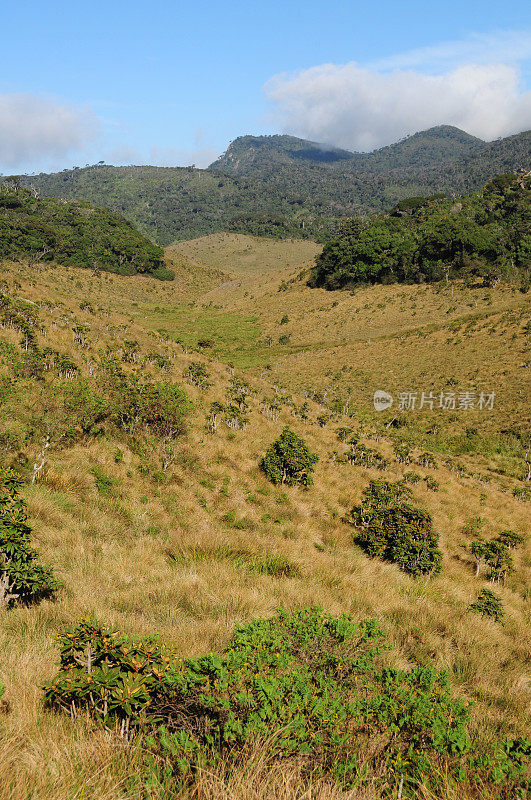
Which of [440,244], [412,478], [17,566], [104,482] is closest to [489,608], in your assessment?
[17,566]

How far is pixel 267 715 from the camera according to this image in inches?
109

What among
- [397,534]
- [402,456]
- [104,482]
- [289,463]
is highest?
[104,482]

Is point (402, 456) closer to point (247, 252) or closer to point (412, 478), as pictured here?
point (412, 478)

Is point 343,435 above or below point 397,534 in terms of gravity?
above

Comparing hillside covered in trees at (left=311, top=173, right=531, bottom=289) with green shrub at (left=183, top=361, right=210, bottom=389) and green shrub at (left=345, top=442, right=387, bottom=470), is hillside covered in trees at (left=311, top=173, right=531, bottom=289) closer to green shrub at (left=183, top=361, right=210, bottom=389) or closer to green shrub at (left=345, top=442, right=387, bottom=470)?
green shrub at (left=345, top=442, right=387, bottom=470)

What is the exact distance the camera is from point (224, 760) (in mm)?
2566

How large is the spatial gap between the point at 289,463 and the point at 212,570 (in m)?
7.02

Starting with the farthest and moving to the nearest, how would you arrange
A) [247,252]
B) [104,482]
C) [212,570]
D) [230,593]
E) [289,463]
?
[247,252]
[289,463]
[104,482]
[212,570]
[230,593]

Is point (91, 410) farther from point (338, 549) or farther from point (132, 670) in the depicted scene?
point (132, 670)

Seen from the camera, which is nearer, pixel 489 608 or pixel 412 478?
pixel 489 608

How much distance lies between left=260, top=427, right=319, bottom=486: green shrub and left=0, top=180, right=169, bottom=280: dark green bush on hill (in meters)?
83.8

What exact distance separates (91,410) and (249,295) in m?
79.6

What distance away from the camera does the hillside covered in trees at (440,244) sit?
65312 mm

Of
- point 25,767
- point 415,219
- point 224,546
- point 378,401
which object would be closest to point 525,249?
point 415,219
